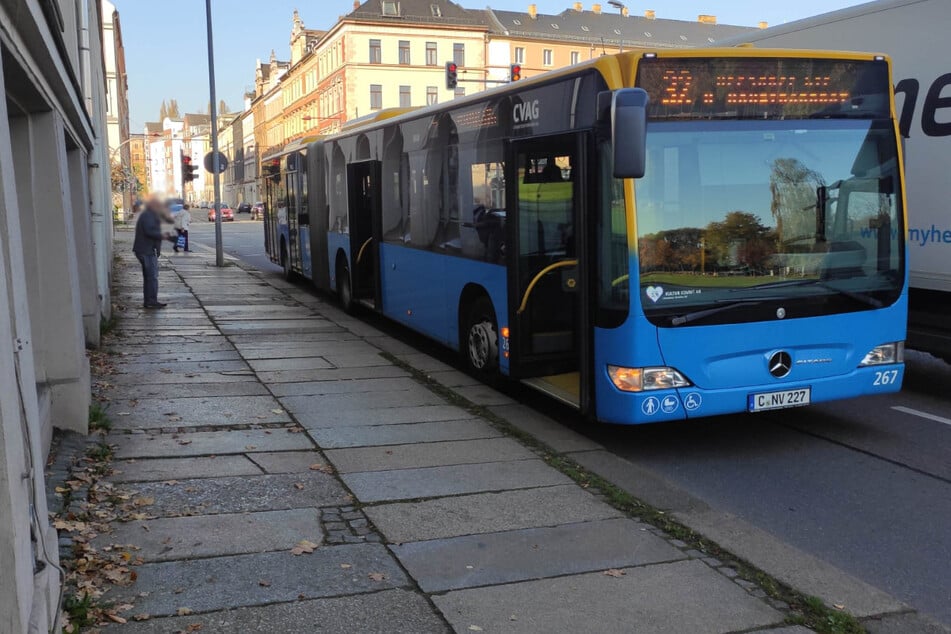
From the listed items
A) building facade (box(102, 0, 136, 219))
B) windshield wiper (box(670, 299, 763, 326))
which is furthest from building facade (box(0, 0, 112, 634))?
building facade (box(102, 0, 136, 219))

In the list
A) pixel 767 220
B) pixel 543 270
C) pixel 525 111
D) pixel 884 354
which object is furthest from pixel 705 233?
pixel 525 111

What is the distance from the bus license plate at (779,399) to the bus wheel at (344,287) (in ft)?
29.9

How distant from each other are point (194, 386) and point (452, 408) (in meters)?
2.74

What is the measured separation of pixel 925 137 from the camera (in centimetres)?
836

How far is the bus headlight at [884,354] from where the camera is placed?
6969mm

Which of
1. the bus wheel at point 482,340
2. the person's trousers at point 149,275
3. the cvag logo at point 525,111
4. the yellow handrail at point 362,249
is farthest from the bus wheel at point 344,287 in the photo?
the cvag logo at point 525,111

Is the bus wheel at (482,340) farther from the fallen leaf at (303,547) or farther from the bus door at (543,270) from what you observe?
the fallen leaf at (303,547)

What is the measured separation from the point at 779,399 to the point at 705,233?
1.40 m

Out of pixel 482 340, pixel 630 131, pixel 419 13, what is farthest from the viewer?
pixel 419 13

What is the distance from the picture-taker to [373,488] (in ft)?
19.3

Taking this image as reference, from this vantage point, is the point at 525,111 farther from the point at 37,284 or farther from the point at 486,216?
the point at 37,284

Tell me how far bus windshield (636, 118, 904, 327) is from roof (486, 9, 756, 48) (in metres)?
78.8

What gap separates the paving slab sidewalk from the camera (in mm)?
4082

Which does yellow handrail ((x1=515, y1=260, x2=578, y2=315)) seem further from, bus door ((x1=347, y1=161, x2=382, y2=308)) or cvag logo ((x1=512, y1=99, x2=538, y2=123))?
bus door ((x1=347, y1=161, x2=382, y2=308))
